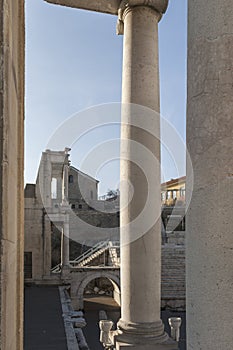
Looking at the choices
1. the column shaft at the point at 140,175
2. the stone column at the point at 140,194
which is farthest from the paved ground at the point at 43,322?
the column shaft at the point at 140,175

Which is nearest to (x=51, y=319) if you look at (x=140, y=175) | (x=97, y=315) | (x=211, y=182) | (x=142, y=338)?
(x=142, y=338)

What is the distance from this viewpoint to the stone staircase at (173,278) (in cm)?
4634

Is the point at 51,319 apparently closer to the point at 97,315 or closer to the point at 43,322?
the point at 43,322

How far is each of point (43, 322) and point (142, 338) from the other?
15982 millimetres

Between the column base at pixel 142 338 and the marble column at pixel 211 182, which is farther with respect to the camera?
the column base at pixel 142 338

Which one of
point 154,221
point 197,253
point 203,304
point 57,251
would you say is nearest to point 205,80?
point 197,253

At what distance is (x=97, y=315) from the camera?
1706 inches

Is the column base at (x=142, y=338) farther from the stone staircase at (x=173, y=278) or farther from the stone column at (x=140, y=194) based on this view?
the stone staircase at (x=173, y=278)

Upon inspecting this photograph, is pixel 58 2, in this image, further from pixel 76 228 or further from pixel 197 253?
pixel 76 228

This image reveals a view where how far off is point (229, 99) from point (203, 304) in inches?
93.6

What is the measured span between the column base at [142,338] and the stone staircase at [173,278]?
34.9 m

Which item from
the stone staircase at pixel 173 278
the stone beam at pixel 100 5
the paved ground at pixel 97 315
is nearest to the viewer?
the stone beam at pixel 100 5

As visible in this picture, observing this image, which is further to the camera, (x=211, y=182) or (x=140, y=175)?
(x=140, y=175)

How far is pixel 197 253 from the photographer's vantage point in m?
4.81
